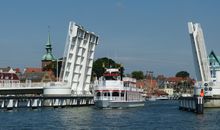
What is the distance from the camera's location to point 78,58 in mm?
78812

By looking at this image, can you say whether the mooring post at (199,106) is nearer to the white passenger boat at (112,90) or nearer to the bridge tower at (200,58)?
the white passenger boat at (112,90)

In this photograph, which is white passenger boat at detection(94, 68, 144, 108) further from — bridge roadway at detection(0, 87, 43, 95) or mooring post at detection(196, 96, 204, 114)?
bridge roadway at detection(0, 87, 43, 95)

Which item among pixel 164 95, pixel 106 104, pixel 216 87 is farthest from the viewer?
pixel 164 95

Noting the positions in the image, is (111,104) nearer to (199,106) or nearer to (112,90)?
(112,90)

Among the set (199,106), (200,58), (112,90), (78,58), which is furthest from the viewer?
(78,58)

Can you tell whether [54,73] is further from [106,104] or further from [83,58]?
[106,104]

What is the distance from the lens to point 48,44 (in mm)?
149375

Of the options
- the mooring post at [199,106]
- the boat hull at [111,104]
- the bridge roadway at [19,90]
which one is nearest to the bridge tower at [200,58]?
the boat hull at [111,104]

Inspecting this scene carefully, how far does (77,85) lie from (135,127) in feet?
138

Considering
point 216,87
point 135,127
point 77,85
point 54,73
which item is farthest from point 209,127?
point 54,73

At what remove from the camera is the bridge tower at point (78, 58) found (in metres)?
75.6

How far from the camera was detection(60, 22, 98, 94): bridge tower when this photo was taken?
248 ft

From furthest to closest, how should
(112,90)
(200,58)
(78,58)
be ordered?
(78,58) < (200,58) < (112,90)

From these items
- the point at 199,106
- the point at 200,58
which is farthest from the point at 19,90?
the point at 199,106
